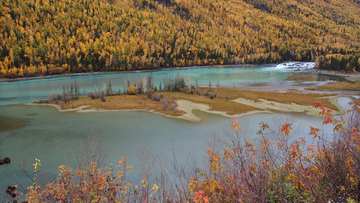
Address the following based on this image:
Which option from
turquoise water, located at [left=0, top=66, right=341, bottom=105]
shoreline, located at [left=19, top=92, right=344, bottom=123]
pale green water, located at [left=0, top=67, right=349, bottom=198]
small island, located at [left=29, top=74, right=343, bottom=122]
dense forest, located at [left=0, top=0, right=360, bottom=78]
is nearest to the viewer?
pale green water, located at [left=0, top=67, right=349, bottom=198]

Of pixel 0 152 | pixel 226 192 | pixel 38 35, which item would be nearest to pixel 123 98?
pixel 0 152

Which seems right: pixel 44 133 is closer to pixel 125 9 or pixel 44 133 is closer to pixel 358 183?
pixel 358 183

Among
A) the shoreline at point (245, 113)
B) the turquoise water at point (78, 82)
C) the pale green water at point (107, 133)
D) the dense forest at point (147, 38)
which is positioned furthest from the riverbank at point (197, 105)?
the dense forest at point (147, 38)

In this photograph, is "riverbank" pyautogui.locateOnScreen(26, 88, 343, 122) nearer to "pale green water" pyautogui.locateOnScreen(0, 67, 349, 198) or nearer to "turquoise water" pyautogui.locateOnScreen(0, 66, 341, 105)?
"pale green water" pyautogui.locateOnScreen(0, 67, 349, 198)

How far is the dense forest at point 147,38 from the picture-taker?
7206 cm

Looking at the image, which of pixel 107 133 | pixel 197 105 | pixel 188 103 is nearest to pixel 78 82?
pixel 188 103

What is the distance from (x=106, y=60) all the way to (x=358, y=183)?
8043 centimetres

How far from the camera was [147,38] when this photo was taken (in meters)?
104

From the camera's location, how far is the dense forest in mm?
72062

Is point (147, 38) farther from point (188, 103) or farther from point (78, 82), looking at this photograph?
point (188, 103)

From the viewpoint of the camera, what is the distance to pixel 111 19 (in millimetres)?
108250

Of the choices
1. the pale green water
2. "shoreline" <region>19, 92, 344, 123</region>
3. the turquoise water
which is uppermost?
the turquoise water

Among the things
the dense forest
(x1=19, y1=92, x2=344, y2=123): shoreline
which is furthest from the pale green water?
the dense forest

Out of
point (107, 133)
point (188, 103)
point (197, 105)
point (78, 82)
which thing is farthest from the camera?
point (78, 82)
